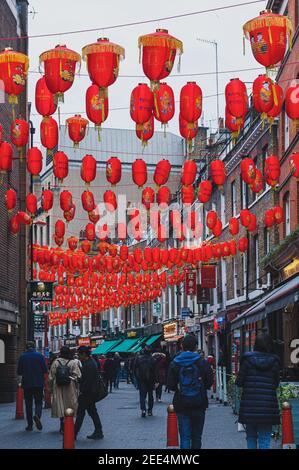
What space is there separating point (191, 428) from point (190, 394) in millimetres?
472

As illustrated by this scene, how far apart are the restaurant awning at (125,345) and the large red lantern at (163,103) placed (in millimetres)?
47823

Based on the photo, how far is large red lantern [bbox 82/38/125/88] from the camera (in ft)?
50.9

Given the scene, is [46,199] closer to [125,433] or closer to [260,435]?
[125,433]

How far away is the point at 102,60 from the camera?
611 inches

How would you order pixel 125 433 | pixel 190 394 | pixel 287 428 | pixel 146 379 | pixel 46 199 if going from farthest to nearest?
pixel 46 199 < pixel 146 379 < pixel 125 433 < pixel 287 428 < pixel 190 394

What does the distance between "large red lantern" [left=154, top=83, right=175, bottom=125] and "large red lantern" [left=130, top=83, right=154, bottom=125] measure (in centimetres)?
14

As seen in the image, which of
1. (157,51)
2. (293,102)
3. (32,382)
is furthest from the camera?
(32,382)

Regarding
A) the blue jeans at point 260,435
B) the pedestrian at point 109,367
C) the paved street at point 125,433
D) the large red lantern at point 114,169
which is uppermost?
the large red lantern at point 114,169

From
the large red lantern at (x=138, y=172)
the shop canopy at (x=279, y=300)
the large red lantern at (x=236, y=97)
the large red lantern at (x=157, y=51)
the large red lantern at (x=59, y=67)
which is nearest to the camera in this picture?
the large red lantern at (x=157, y=51)

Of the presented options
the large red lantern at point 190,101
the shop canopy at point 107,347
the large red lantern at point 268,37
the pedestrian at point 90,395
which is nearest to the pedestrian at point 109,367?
the pedestrian at point 90,395

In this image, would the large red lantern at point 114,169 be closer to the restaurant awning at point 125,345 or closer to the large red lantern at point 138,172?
the large red lantern at point 138,172

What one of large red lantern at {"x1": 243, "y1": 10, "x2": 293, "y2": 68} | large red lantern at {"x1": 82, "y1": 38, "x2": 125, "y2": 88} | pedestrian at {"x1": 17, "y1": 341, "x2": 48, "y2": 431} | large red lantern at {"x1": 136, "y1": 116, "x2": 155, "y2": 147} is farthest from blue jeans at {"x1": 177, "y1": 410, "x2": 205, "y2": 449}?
large red lantern at {"x1": 136, "y1": 116, "x2": 155, "y2": 147}

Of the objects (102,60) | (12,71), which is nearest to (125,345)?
(12,71)

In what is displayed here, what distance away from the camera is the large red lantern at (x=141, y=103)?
17.0 metres
